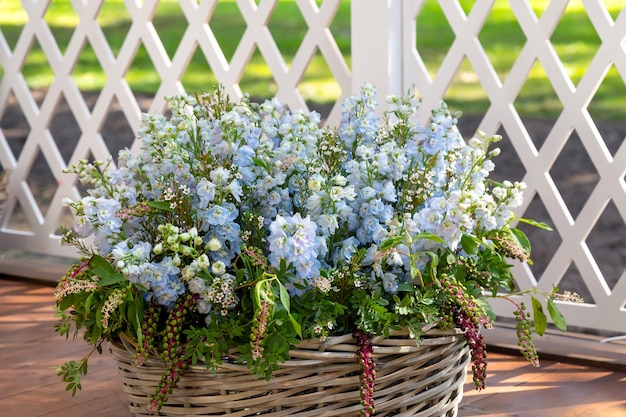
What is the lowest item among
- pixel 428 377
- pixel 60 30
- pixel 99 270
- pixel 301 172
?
pixel 428 377

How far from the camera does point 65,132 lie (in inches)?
246

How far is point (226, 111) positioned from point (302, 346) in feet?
1.39

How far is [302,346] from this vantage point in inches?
51.9

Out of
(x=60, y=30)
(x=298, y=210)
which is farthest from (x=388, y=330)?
(x=60, y=30)

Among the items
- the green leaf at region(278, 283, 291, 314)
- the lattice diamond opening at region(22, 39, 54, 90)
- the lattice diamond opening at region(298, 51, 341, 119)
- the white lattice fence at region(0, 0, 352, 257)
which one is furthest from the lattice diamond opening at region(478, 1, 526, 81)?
the green leaf at region(278, 283, 291, 314)

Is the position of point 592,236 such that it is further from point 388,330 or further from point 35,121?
point 388,330

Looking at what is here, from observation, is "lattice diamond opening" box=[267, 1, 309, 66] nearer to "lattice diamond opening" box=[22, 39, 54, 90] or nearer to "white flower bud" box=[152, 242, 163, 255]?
"lattice diamond opening" box=[22, 39, 54, 90]

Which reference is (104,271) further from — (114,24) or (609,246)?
(114,24)

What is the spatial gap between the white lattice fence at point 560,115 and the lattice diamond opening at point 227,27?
5.01m

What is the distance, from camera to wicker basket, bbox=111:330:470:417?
4.33 feet

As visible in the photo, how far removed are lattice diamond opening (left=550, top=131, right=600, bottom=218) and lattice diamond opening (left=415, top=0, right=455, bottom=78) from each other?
5.86 feet

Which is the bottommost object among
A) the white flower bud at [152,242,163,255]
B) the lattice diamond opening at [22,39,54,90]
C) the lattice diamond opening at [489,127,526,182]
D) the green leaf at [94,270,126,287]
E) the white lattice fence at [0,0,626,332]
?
the green leaf at [94,270,126,287]

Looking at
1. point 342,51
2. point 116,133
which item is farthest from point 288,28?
point 116,133

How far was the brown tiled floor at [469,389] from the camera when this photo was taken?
1841 millimetres
